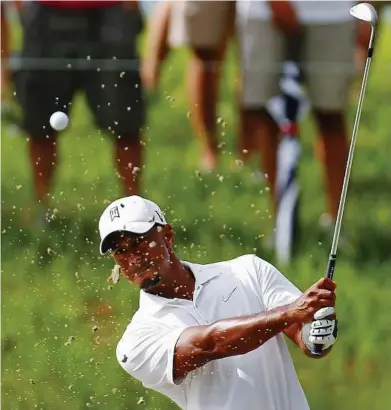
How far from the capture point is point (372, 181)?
4.39 metres

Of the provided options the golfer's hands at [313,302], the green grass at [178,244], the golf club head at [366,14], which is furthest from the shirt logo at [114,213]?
the green grass at [178,244]

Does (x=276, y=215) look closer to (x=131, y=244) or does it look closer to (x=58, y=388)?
(x=58, y=388)

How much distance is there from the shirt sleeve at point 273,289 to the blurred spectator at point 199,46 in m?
1.59

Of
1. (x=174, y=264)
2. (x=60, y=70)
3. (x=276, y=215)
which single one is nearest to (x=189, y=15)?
(x=60, y=70)

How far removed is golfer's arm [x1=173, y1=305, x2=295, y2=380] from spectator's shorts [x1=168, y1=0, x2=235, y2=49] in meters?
1.85

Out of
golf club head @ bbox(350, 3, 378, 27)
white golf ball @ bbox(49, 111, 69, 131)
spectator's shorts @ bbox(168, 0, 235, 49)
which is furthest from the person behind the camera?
white golf ball @ bbox(49, 111, 69, 131)

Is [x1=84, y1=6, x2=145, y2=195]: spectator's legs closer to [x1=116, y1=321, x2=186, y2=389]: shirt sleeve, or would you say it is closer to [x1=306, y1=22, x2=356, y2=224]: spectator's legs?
[x1=306, y1=22, x2=356, y2=224]: spectator's legs

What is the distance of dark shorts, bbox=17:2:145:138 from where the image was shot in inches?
174

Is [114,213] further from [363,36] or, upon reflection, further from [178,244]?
[363,36]

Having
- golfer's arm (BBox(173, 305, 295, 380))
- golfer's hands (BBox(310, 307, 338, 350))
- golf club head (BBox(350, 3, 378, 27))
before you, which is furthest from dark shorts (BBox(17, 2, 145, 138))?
golfer's hands (BBox(310, 307, 338, 350))

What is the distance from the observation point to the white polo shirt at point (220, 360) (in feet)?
9.04

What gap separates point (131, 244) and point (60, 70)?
1804mm

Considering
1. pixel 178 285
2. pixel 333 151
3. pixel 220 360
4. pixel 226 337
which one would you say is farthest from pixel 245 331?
pixel 333 151

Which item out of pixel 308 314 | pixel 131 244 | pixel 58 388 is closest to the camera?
pixel 308 314
